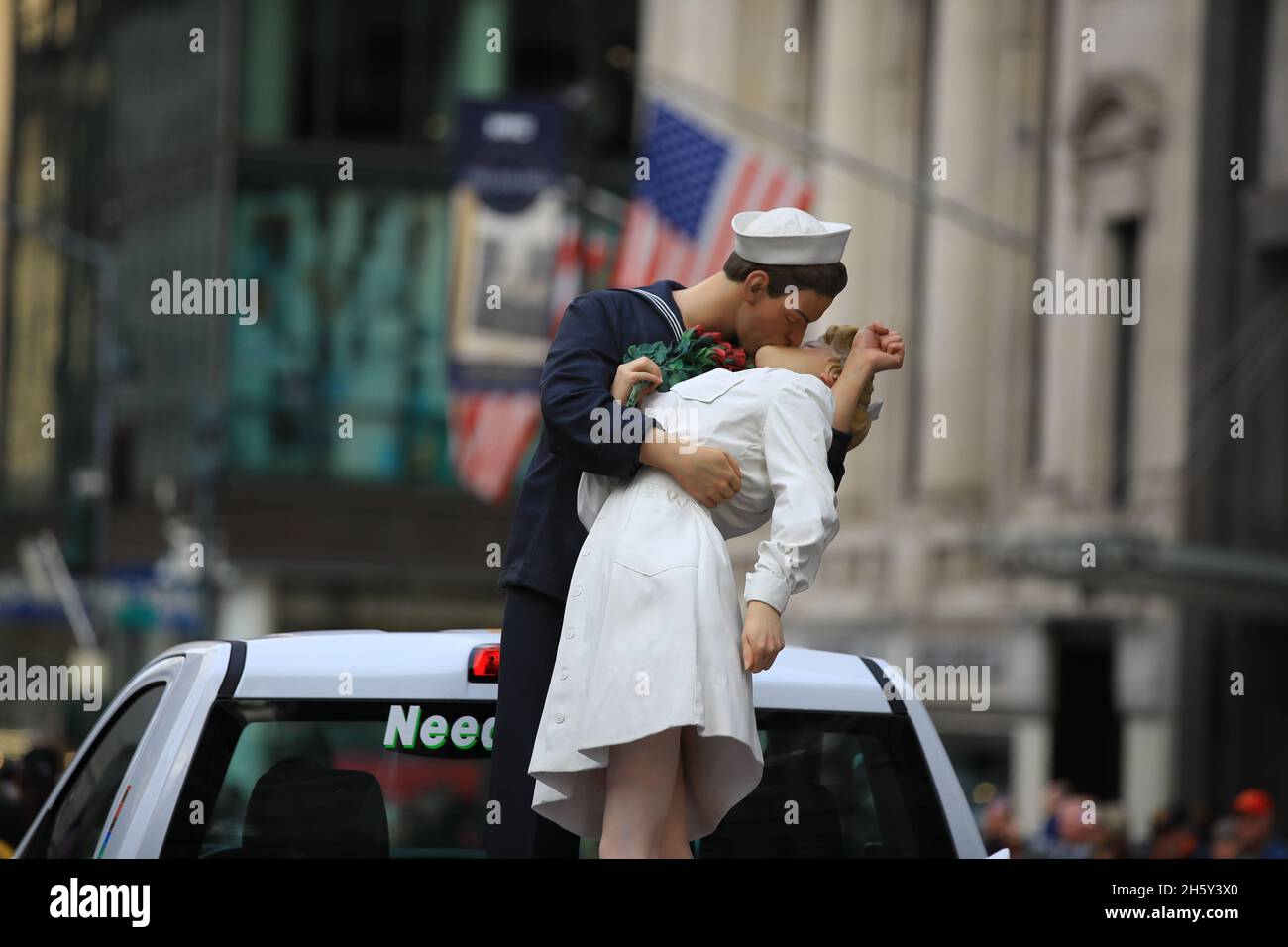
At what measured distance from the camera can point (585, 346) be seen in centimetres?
414

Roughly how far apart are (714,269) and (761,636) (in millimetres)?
19037

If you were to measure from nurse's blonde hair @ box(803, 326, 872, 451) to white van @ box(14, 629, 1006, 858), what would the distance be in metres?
0.74

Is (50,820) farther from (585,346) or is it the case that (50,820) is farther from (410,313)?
(410,313)

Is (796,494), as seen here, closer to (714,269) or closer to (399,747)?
(399,747)

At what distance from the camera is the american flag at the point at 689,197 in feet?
71.8

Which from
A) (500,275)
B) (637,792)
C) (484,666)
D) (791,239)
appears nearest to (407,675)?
(484,666)

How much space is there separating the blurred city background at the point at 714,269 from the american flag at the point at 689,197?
0.06 m

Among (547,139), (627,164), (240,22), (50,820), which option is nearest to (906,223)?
(547,139)

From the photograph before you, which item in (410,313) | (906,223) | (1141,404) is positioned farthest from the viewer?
(410,313)

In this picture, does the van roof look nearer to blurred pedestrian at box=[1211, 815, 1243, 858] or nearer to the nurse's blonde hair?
the nurse's blonde hair

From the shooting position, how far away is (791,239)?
4.00m

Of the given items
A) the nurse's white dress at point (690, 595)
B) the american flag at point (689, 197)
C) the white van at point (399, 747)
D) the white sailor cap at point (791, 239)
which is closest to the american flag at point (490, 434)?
the american flag at point (689, 197)

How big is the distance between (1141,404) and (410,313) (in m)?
21.2

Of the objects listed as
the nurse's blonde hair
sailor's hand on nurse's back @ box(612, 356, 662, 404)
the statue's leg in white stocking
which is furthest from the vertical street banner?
the statue's leg in white stocking
